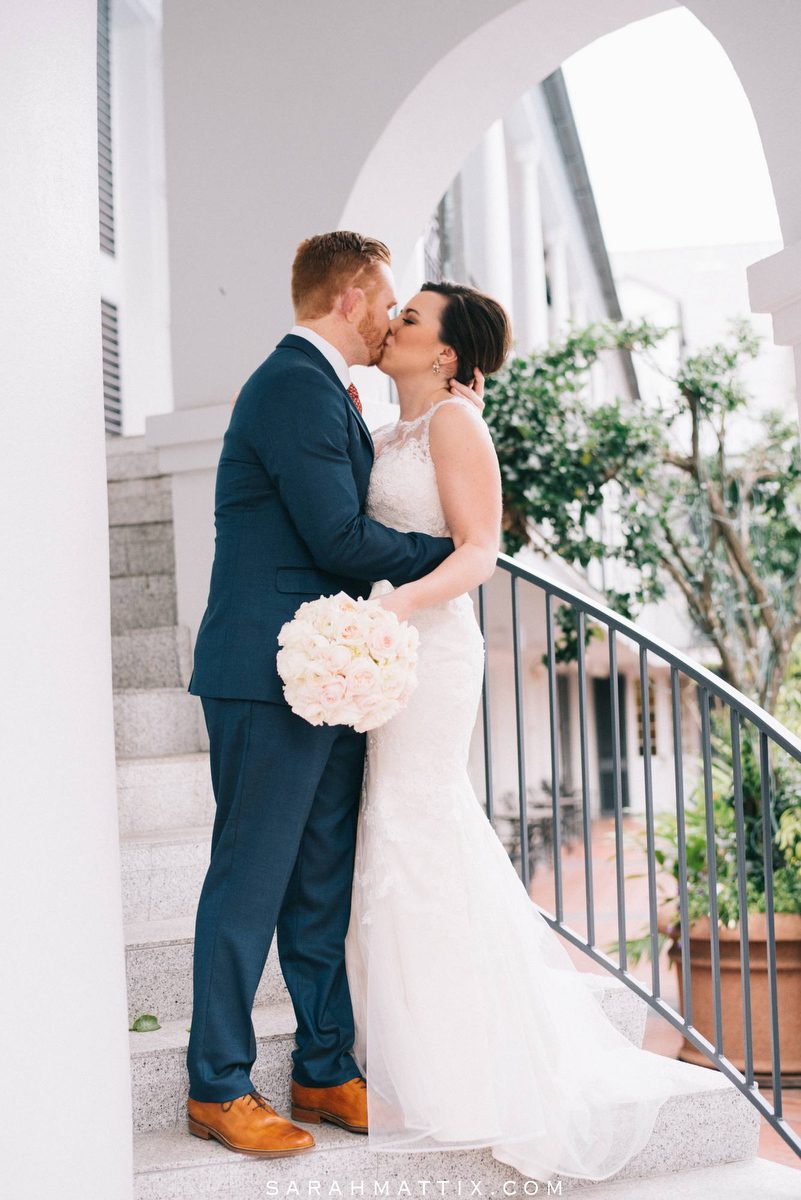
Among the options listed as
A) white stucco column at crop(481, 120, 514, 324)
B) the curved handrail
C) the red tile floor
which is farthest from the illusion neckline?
white stucco column at crop(481, 120, 514, 324)

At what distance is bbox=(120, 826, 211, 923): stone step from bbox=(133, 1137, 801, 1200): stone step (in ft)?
2.90

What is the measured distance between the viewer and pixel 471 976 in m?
2.45

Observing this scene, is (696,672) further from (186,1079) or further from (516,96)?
(516,96)

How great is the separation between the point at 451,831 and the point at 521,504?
4137 mm

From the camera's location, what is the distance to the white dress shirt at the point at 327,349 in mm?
2453

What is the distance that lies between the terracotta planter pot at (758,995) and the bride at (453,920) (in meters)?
2.72

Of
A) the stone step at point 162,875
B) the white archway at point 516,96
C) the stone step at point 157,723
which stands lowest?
the stone step at point 162,875

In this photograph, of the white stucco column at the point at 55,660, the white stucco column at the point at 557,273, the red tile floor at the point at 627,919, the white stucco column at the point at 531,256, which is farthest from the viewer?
the white stucco column at the point at 557,273

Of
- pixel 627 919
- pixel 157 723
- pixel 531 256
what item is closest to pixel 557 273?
pixel 531 256

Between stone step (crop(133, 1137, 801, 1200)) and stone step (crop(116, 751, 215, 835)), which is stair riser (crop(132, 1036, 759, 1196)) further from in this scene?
stone step (crop(116, 751, 215, 835))

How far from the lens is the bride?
239 cm

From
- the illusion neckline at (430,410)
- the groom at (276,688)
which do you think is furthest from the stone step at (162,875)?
the illusion neckline at (430,410)

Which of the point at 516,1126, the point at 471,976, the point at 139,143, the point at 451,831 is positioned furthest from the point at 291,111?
the point at 139,143

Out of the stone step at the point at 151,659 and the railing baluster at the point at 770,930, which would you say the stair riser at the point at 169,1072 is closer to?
the railing baluster at the point at 770,930
